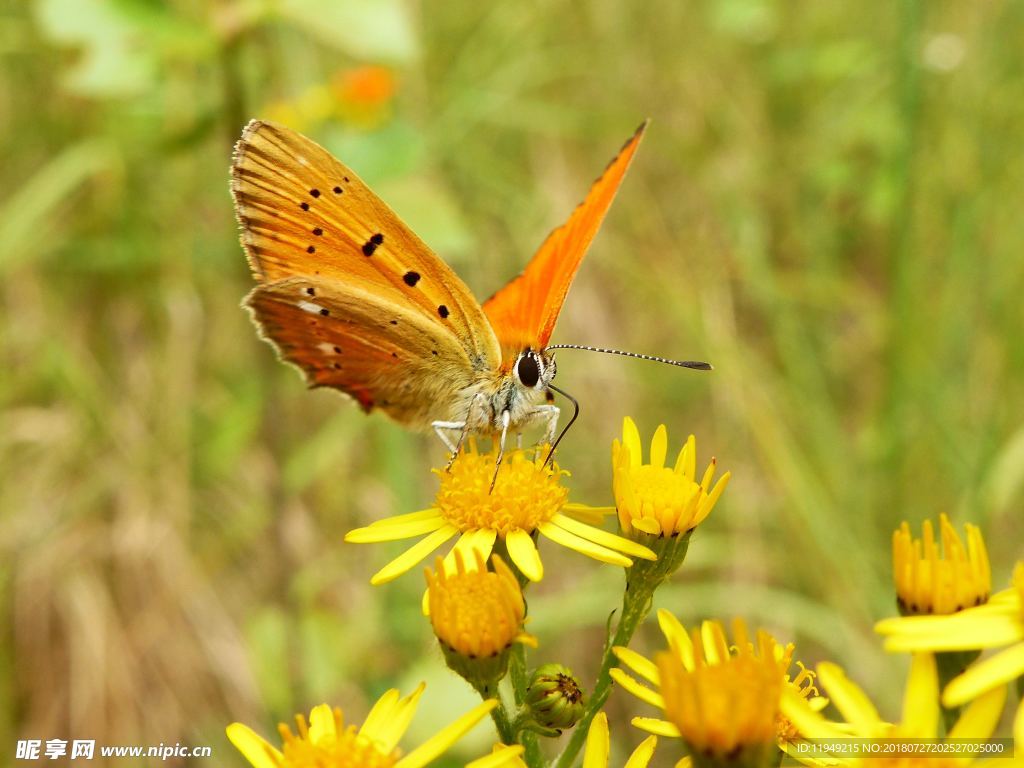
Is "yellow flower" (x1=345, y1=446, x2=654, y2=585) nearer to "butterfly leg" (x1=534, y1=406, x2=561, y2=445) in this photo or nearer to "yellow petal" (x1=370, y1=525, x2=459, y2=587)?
"yellow petal" (x1=370, y1=525, x2=459, y2=587)

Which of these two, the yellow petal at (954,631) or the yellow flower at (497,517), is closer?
the yellow petal at (954,631)

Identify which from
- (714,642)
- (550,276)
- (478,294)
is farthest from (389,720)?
(478,294)

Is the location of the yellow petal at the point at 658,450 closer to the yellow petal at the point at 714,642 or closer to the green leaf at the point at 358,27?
the yellow petal at the point at 714,642

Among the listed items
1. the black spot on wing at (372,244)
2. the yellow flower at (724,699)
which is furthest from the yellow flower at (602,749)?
the black spot on wing at (372,244)

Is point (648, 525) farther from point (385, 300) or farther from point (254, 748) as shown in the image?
point (385, 300)

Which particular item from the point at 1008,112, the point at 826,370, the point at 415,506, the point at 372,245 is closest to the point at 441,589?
the point at 372,245

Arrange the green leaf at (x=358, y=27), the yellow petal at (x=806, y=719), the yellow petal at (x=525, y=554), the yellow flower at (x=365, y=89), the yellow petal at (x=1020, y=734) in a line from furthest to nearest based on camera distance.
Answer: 1. the yellow flower at (x=365, y=89)
2. the green leaf at (x=358, y=27)
3. the yellow petal at (x=525, y=554)
4. the yellow petal at (x=806, y=719)
5. the yellow petal at (x=1020, y=734)
